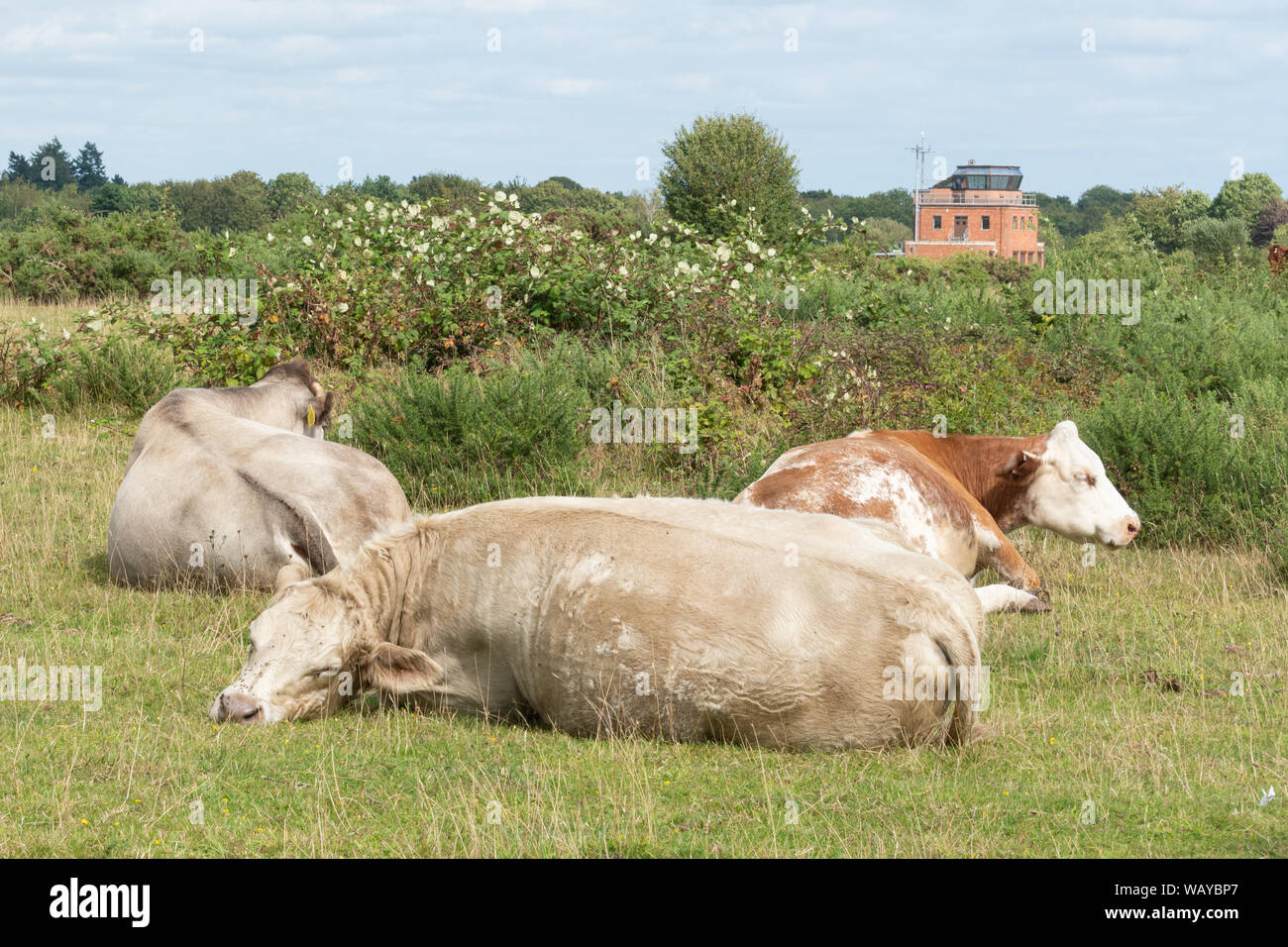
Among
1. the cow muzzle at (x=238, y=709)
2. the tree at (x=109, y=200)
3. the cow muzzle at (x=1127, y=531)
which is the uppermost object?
the tree at (x=109, y=200)

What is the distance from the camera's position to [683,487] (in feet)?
39.6

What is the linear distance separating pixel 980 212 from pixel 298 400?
118319 millimetres

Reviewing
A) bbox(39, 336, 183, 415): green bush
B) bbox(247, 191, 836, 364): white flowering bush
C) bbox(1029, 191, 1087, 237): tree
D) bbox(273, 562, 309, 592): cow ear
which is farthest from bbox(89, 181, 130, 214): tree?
bbox(1029, 191, 1087, 237): tree

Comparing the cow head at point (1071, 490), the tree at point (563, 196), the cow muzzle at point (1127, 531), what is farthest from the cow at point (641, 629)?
the tree at point (563, 196)

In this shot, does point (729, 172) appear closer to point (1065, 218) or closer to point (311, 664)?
point (311, 664)

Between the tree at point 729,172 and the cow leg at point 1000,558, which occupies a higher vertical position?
the tree at point 729,172

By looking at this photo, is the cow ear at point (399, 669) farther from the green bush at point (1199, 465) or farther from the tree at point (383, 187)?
the tree at point (383, 187)

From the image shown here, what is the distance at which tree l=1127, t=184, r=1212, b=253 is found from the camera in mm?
99000

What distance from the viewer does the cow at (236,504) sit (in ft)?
27.6

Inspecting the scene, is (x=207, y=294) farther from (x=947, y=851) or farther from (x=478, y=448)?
(x=947, y=851)

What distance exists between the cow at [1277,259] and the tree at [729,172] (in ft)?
54.1

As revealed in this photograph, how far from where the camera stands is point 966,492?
8961 millimetres

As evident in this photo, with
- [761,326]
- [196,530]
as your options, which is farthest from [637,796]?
[761,326]

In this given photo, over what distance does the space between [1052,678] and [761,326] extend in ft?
26.8
